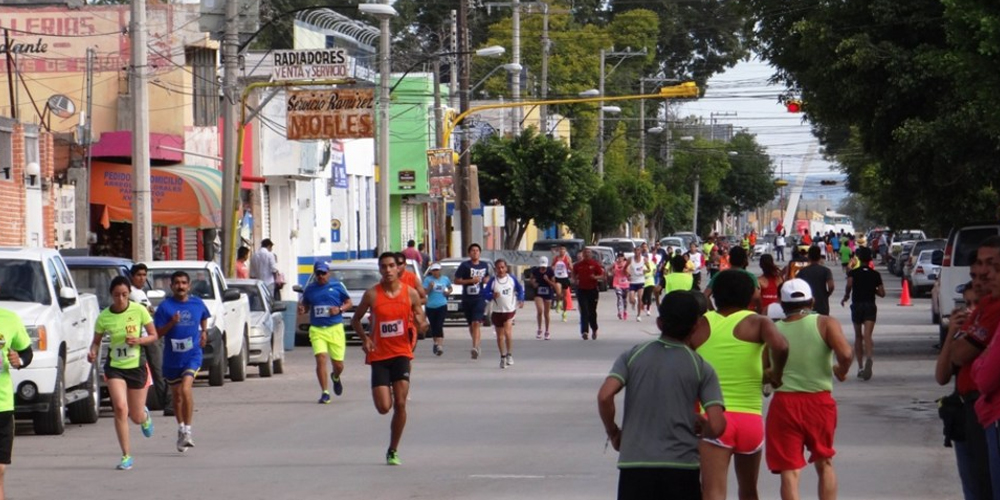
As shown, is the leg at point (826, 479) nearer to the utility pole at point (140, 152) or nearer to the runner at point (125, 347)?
the runner at point (125, 347)

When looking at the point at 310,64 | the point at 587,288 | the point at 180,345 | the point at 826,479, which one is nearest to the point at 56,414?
the point at 180,345

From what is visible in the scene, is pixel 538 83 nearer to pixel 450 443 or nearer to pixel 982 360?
pixel 450 443

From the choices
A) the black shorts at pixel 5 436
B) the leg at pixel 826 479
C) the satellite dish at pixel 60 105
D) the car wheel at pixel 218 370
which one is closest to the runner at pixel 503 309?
the car wheel at pixel 218 370

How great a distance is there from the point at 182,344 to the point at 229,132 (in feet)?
52.0

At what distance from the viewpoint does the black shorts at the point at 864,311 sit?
23.6m

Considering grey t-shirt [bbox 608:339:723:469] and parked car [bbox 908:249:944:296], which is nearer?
grey t-shirt [bbox 608:339:723:469]

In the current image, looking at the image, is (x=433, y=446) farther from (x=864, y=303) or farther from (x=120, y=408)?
(x=864, y=303)

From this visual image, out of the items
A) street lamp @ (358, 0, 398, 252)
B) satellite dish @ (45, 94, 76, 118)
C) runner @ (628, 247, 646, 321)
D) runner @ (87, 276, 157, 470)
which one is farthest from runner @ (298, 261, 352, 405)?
runner @ (628, 247, 646, 321)

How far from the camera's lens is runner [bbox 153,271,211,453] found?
1634 cm

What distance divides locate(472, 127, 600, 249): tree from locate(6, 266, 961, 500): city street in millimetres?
38085

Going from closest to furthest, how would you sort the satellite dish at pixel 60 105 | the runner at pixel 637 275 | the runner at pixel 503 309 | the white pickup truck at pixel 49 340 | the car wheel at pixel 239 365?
the white pickup truck at pixel 49 340, the car wheel at pixel 239 365, the runner at pixel 503 309, the satellite dish at pixel 60 105, the runner at pixel 637 275

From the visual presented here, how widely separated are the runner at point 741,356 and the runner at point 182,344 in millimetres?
7452

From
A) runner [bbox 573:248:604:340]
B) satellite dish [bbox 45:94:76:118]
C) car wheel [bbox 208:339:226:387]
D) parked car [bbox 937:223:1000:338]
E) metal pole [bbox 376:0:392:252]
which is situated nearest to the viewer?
car wheel [bbox 208:339:226:387]

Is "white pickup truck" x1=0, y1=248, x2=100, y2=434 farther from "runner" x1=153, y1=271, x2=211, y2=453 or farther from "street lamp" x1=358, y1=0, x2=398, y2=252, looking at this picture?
"street lamp" x1=358, y1=0, x2=398, y2=252
